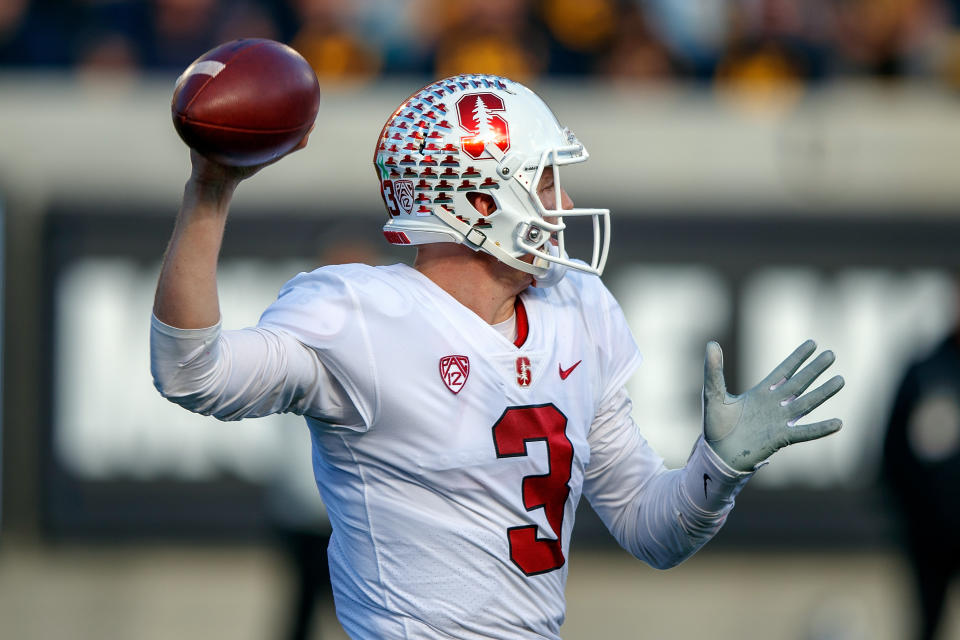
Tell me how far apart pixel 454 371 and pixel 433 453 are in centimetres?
18

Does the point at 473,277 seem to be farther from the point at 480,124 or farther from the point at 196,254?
the point at 196,254

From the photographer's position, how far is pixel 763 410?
2771 mm

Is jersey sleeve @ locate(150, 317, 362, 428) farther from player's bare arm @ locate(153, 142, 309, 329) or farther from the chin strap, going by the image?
the chin strap

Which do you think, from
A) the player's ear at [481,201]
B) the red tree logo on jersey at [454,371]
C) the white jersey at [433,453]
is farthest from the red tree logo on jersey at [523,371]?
the player's ear at [481,201]

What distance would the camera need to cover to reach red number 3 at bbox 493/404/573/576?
2742 millimetres

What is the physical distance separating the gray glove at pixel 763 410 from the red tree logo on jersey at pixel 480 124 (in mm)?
646

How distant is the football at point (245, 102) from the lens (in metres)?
2.37

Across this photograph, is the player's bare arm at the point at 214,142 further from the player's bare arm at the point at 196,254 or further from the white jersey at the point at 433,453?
the white jersey at the point at 433,453

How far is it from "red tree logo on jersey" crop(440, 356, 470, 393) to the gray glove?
522mm

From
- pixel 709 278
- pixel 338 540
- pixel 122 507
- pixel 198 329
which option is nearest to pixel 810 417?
pixel 709 278

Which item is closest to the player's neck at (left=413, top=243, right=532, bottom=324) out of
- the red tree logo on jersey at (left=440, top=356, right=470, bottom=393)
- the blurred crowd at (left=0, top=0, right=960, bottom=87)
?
the red tree logo on jersey at (left=440, top=356, right=470, bottom=393)

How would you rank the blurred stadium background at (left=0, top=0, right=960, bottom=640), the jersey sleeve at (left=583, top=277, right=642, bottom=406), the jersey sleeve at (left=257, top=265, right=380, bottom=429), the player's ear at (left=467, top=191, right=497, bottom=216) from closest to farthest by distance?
the jersey sleeve at (left=257, top=265, right=380, bottom=429) → the player's ear at (left=467, top=191, right=497, bottom=216) → the jersey sleeve at (left=583, top=277, right=642, bottom=406) → the blurred stadium background at (left=0, top=0, right=960, bottom=640)

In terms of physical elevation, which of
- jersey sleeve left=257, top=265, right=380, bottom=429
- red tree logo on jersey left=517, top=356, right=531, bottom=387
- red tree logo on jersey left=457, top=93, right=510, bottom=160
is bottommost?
red tree logo on jersey left=517, top=356, right=531, bottom=387

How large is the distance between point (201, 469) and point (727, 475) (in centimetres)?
440
